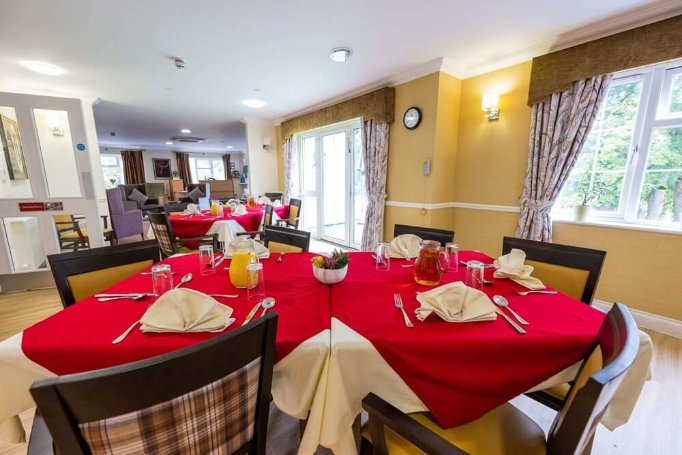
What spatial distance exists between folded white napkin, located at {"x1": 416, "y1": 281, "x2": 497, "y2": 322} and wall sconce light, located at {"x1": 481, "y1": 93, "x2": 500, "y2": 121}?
A: 2.65m

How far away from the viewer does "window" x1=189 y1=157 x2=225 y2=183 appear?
37.8 feet

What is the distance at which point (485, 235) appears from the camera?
3168mm

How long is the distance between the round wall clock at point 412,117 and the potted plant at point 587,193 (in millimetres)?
1730

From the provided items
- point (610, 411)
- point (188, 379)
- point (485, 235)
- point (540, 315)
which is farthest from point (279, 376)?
point (485, 235)

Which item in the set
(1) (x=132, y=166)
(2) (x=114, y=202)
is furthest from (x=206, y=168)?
(2) (x=114, y=202)

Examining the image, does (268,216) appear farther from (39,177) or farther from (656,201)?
(656,201)

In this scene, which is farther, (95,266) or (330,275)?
(95,266)

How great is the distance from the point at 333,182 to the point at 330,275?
3.76 m

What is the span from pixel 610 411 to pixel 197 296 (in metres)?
1.41

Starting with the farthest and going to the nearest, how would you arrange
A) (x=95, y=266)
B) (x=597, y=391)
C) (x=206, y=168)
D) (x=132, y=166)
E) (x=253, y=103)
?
(x=206, y=168) < (x=132, y=166) < (x=253, y=103) < (x=95, y=266) < (x=597, y=391)

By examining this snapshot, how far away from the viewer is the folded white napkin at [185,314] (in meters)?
0.84

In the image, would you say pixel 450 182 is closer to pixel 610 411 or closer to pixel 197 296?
pixel 610 411

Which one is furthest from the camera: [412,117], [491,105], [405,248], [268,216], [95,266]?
[268,216]

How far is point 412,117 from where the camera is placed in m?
3.27
